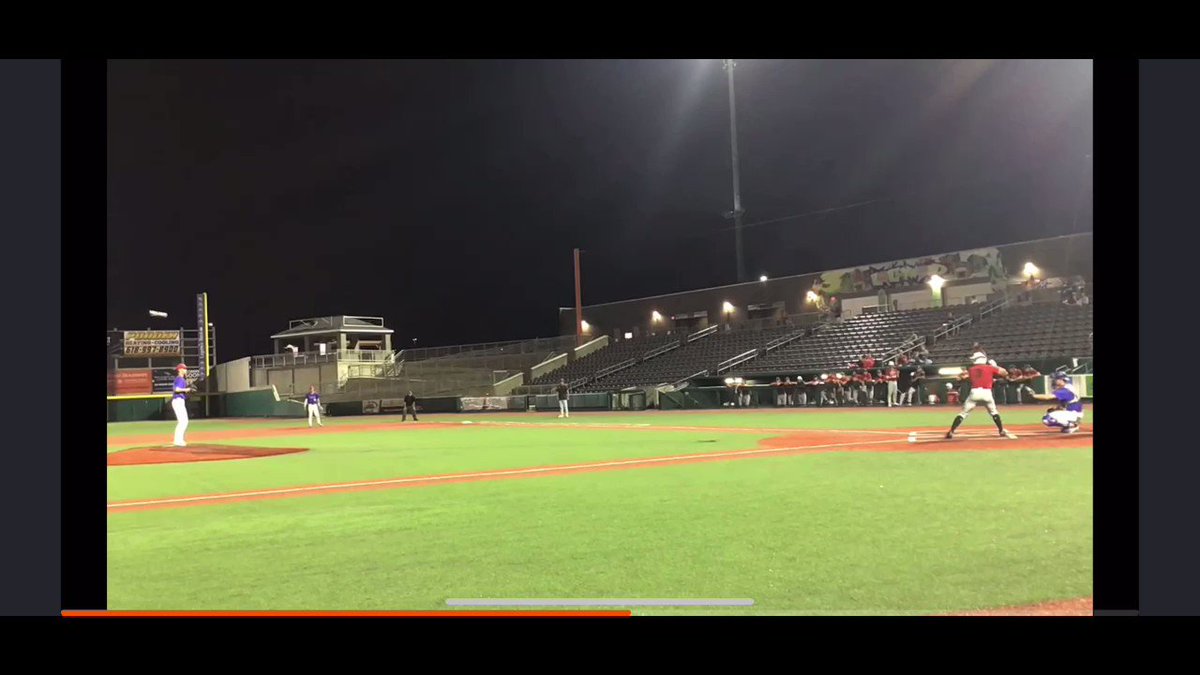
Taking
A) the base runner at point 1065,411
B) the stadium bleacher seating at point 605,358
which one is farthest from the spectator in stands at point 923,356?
the stadium bleacher seating at point 605,358

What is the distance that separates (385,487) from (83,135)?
4175 millimetres

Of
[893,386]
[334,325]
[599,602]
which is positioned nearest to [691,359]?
[893,386]

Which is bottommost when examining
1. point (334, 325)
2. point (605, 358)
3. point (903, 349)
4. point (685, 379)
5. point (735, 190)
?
point (685, 379)

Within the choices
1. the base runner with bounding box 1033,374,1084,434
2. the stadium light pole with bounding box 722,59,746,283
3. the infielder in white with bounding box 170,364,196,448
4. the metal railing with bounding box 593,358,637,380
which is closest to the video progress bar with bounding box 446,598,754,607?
the base runner with bounding box 1033,374,1084,434

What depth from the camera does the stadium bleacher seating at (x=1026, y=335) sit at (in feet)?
66.7

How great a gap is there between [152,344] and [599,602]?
37.8m

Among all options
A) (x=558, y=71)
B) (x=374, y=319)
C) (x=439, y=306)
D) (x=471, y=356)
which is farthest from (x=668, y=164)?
(x=471, y=356)

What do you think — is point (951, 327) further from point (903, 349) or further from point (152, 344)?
point (152, 344)

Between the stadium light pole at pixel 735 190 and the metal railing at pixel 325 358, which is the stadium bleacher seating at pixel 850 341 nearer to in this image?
the stadium light pole at pixel 735 190

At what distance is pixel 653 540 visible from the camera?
485 centimetres

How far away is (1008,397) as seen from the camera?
20062 mm

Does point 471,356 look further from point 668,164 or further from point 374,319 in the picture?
point 668,164

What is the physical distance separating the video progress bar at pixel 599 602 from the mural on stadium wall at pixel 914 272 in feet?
87.4

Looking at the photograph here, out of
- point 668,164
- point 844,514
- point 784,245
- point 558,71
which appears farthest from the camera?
point 784,245
